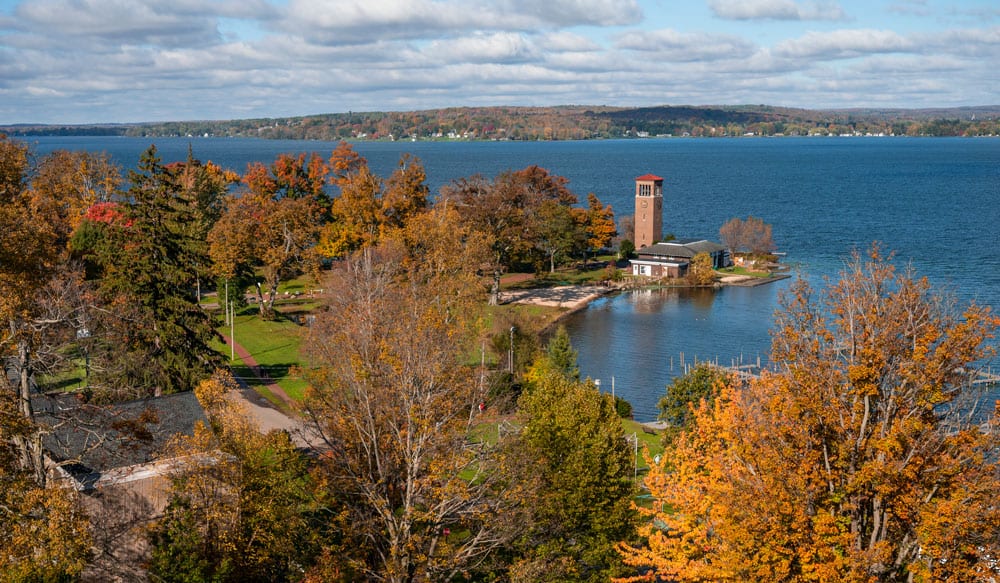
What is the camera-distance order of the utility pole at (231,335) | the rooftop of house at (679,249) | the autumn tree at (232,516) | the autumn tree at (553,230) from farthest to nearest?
the rooftop of house at (679,249) → the autumn tree at (553,230) → the utility pole at (231,335) → the autumn tree at (232,516)

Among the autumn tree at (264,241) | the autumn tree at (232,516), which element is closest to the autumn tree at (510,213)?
the autumn tree at (264,241)

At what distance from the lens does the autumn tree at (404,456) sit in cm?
1859

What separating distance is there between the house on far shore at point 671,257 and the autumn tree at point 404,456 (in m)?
56.4

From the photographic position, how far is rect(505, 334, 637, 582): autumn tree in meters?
20.8

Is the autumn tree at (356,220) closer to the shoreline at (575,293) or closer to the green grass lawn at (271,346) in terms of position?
the green grass lawn at (271,346)

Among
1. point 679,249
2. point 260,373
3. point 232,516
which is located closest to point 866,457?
point 232,516

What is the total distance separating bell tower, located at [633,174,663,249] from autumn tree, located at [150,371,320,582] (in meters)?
66.7

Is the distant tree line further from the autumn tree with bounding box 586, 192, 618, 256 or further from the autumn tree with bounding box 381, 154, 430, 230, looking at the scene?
the autumn tree with bounding box 586, 192, 618, 256

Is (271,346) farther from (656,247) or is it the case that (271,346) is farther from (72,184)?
(656,247)

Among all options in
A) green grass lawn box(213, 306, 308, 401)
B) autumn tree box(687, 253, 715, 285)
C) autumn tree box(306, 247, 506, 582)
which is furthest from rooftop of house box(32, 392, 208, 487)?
autumn tree box(687, 253, 715, 285)

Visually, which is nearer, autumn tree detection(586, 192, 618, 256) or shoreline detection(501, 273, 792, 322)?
shoreline detection(501, 273, 792, 322)

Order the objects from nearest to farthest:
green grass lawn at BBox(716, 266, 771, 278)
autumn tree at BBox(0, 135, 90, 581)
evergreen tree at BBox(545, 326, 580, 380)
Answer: autumn tree at BBox(0, 135, 90, 581) < evergreen tree at BBox(545, 326, 580, 380) < green grass lawn at BBox(716, 266, 771, 278)

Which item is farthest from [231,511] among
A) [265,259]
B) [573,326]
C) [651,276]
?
A: [651,276]

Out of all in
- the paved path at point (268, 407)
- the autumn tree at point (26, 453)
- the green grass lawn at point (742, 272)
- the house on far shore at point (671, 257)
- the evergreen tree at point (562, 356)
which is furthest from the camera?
the green grass lawn at point (742, 272)
